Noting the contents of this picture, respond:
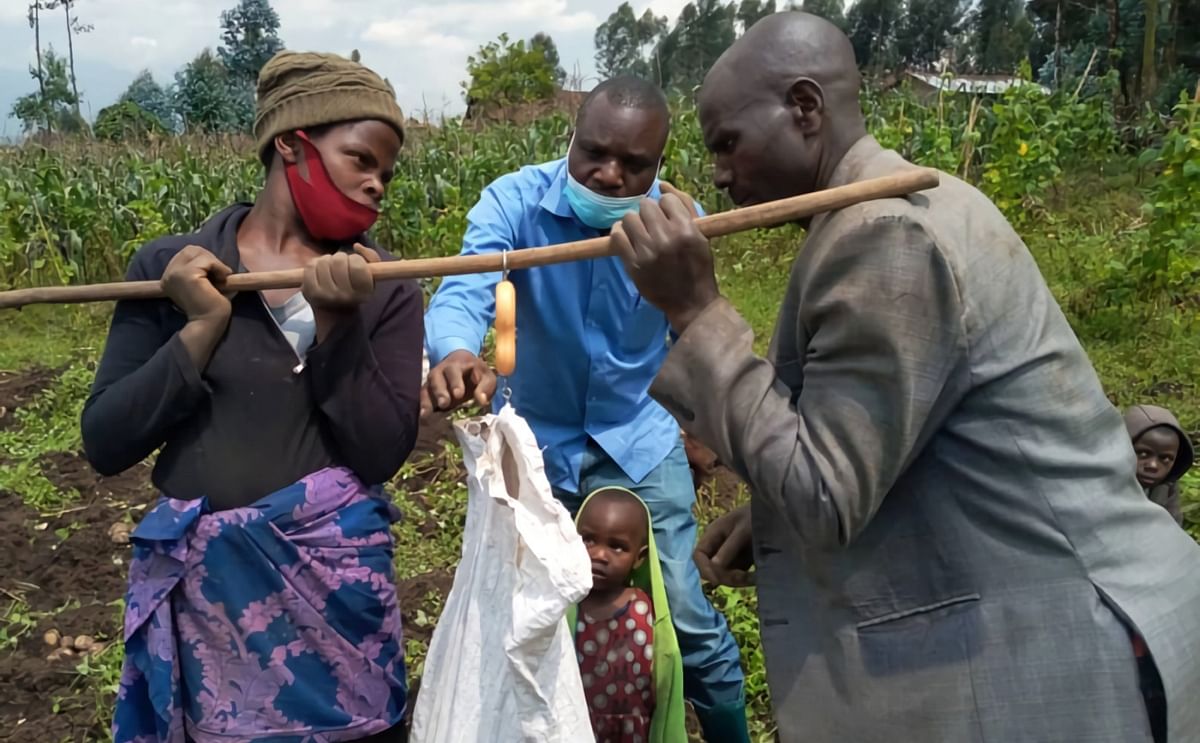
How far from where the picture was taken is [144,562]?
194cm

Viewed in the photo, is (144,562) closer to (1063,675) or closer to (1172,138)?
(1063,675)

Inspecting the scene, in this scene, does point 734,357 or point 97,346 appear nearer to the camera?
point 734,357

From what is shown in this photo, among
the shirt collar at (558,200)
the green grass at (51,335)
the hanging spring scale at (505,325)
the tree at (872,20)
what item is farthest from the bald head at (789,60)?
the tree at (872,20)

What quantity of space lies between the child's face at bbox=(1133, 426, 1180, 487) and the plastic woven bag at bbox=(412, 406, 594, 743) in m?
2.16

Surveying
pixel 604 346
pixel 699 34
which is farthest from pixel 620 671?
pixel 699 34

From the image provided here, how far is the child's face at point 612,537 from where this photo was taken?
8.15 feet

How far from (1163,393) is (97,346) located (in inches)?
259

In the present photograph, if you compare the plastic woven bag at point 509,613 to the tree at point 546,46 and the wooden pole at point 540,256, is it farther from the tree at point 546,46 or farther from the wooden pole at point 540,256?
the tree at point 546,46

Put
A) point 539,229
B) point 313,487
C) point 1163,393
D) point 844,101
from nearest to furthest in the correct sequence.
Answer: point 844,101 < point 313,487 < point 539,229 < point 1163,393

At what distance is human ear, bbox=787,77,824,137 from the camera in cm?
145

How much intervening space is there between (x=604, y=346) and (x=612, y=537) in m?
0.46

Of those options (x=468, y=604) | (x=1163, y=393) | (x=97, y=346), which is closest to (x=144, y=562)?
(x=468, y=604)

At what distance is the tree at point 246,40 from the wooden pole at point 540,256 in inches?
1473

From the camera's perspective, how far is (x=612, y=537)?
8.16 ft
